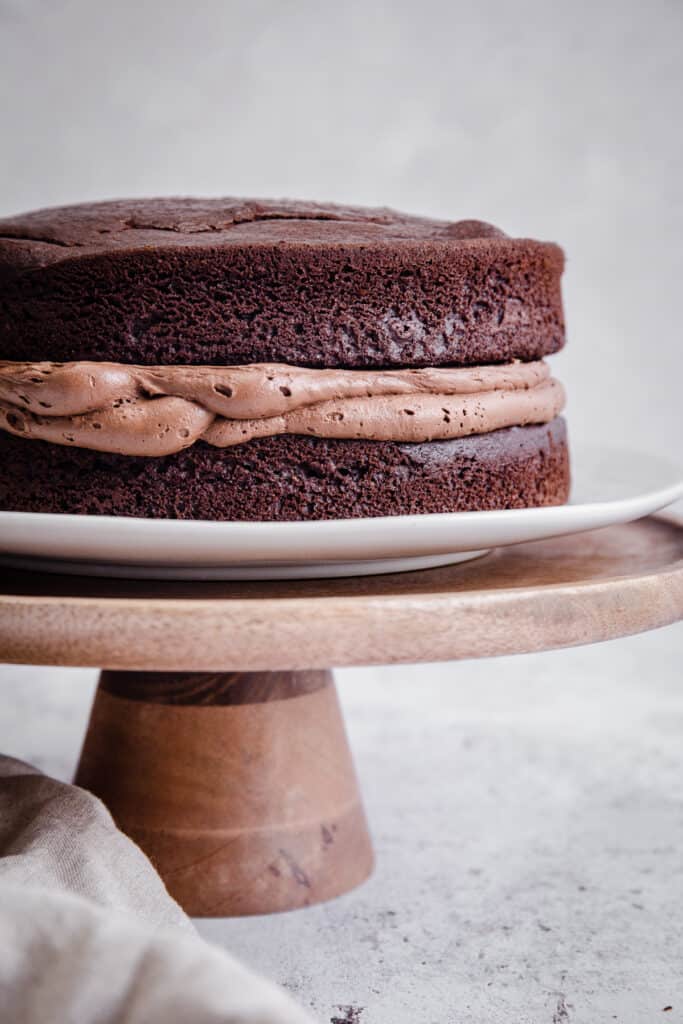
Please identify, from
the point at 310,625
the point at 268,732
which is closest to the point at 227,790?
the point at 268,732

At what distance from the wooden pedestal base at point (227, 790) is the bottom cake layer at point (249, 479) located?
29 centimetres

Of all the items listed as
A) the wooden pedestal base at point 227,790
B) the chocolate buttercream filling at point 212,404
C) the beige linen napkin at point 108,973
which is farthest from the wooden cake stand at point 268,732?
the beige linen napkin at point 108,973

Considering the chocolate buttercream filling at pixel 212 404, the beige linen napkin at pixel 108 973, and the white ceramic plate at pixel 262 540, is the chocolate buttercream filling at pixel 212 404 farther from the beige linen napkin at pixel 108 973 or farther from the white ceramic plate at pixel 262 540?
the beige linen napkin at pixel 108 973

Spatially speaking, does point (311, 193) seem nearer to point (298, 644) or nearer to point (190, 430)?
point (190, 430)

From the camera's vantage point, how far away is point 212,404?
43.9 inches

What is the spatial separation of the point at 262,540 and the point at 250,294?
22 cm

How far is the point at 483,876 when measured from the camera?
58.7 inches

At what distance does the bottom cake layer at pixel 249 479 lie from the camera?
1154 mm

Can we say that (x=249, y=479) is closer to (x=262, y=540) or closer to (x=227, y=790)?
(x=262, y=540)

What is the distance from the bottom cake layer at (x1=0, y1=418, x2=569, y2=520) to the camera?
3.79ft

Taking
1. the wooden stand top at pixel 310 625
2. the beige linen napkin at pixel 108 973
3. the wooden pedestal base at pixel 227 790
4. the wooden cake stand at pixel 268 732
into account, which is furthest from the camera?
the wooden pedestal base at pixel 227 790

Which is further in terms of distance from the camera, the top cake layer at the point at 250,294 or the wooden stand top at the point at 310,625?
the top cake layer at the point at 250,294

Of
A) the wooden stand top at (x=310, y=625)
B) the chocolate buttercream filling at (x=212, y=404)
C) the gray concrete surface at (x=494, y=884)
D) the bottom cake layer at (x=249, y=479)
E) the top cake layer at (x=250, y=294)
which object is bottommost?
the gray concrete surface at (x=494, y=884)

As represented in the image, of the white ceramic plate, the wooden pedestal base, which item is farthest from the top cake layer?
the wooden pedestal base
